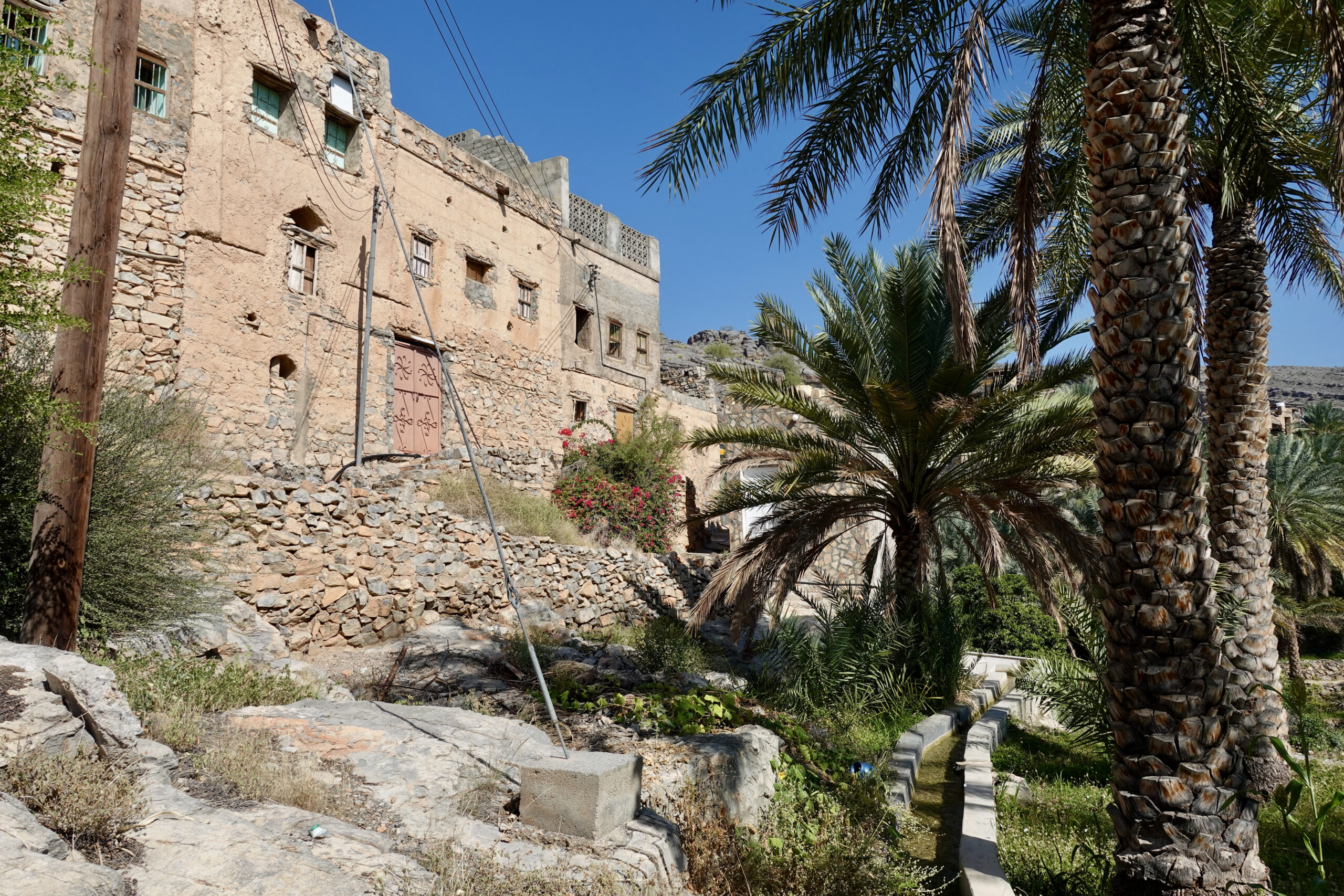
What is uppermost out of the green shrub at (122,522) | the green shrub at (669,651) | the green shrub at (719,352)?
the green shrub at (719,352)

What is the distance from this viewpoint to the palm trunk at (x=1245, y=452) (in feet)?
21.2

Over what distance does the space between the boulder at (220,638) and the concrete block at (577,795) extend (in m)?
3.70

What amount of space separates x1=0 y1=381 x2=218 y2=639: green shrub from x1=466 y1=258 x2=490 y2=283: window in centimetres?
848

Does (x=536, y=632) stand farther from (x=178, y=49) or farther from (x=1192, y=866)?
(x=178, y=49)

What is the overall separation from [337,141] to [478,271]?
3545 millimetres

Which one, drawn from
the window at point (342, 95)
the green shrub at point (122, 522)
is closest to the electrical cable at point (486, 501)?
the window at point (342, 95)

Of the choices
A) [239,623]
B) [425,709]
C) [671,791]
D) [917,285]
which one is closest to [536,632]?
[239,623]

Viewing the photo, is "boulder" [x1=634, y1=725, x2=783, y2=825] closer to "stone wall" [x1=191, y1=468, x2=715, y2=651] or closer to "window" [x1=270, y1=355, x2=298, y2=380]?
"stone wall" [x1=191, y1=468, x2=715, y2=651]

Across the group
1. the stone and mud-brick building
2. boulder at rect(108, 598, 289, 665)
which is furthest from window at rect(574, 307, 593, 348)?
boulder at rect(108, 598, 289, 665)

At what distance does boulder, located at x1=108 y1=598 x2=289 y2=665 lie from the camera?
5.93 m

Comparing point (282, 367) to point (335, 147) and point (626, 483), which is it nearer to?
point (335, 147)

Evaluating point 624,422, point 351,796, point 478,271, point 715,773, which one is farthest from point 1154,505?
point 624,422

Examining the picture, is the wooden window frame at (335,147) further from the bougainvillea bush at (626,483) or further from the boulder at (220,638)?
the boulder at (220,638)

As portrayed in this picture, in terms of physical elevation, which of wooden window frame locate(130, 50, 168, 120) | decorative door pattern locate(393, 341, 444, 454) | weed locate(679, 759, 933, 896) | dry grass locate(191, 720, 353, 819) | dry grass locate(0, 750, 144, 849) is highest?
wooden window frame locate(130, 50, 168, 120)
